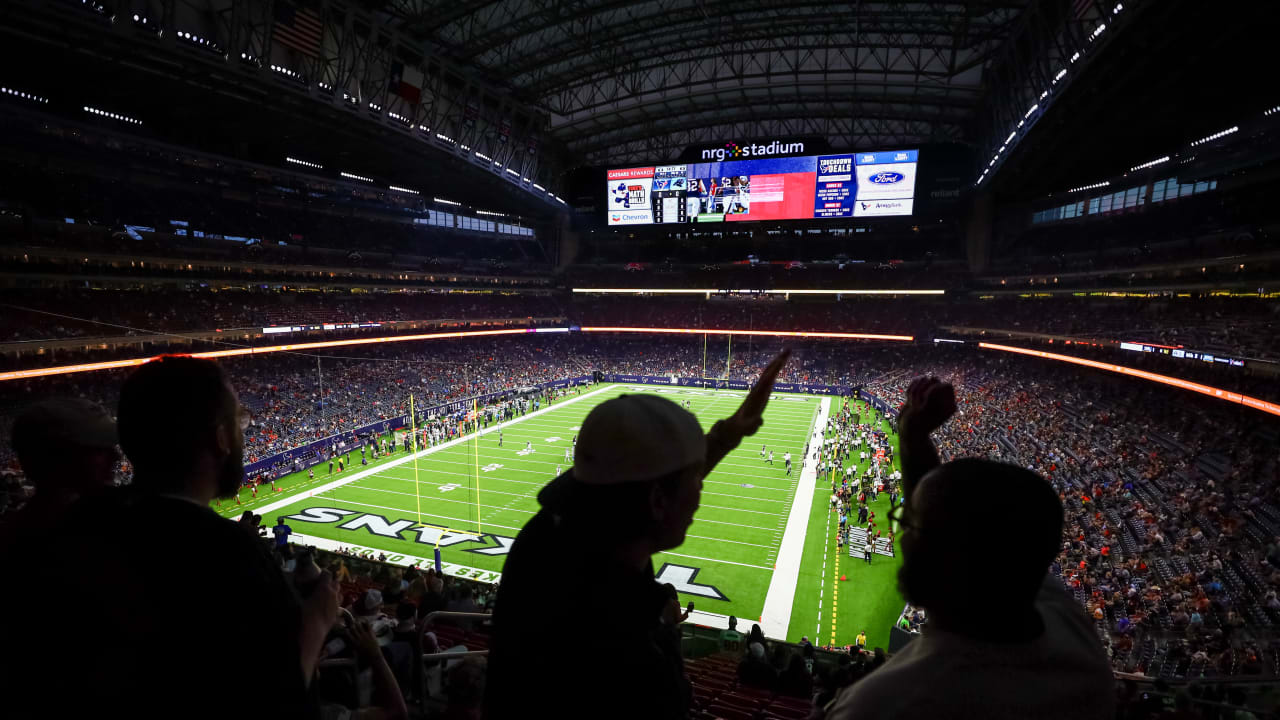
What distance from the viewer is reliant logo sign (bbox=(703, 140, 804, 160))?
4344 centimetres

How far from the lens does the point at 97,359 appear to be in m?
28.8

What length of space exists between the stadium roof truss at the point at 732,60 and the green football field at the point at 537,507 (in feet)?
70.6

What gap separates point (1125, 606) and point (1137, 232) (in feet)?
107

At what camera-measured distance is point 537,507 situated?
23547 millimetres

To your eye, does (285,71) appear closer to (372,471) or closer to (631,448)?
(372,471)

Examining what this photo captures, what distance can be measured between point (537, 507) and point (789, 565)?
1061 centimetres

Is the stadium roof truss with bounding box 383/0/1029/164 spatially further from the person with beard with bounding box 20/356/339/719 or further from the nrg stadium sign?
the person with beard with bounding box 20/356/339/719

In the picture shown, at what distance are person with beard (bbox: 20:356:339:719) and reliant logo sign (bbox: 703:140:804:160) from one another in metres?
46.8

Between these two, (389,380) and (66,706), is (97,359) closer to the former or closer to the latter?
(389,380)

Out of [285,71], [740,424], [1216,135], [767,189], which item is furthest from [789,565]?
[767,189]

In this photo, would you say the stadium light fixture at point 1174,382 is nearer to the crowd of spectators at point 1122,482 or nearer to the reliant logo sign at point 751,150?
the crowd of spectators at point 1122,482

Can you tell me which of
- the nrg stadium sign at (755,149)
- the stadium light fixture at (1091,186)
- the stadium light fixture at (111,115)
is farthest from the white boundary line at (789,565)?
the stadium light fixture at (111,115)

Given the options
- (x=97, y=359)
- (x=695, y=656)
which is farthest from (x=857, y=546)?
(x=97, y=359)

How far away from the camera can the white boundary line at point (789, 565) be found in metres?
14.9
